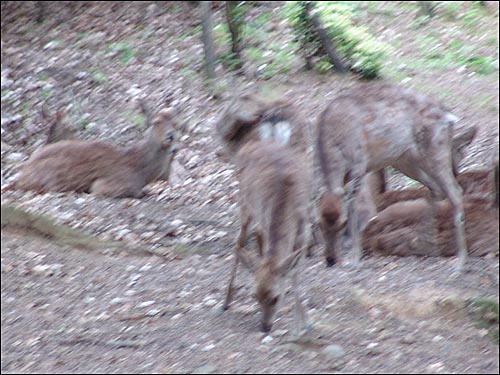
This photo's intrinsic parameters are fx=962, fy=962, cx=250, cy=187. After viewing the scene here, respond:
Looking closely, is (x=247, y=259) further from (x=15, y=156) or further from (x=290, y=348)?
(x=15, y=156)

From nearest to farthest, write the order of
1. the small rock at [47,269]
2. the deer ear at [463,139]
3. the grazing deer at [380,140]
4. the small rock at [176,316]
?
1. the small rock at [176,316]
2. the small rock at [47,269]
3. the grazing deer at [380,140]
4. the deer ear at [463,139]

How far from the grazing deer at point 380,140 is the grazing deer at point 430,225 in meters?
0.19

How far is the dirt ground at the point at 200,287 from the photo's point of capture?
6.32 meters

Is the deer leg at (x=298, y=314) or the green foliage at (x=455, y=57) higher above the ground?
the deer leg at (x=298, y=314)

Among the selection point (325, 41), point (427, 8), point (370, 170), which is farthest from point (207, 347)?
point (427, 8)

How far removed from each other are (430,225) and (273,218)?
98.3 inches

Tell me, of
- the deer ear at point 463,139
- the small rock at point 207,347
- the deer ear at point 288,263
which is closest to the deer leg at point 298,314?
the deer ear at point 288,263

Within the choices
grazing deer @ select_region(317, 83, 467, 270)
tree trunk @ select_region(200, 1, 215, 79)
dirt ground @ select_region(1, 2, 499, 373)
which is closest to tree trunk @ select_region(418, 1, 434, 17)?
dirt ground @ select_region(1, 2, 499, 373)

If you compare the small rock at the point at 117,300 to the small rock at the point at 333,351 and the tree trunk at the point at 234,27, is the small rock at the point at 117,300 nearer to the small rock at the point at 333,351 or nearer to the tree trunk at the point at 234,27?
the small rock at the point at 333,351

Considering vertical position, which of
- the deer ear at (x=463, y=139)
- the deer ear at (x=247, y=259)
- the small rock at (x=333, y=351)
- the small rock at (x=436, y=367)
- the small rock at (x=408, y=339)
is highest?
the deer ear at (x=247, y=259)

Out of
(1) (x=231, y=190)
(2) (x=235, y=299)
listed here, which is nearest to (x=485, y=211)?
(2) (x=235, y=299)

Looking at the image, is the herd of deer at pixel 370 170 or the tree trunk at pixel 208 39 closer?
the herd of deer at pixel 370 170

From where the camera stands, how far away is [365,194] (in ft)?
29.5

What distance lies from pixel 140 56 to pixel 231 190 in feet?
16.6
